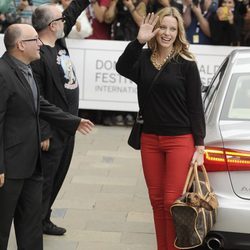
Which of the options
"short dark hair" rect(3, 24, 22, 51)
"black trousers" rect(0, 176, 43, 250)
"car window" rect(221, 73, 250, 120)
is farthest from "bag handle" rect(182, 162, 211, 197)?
"short dark hair" rect(3, 24, 22, 51)

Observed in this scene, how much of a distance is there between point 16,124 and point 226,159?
1440 millimetres

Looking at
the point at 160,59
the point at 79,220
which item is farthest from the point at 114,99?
the point at 160,59

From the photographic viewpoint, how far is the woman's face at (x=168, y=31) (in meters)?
4.92

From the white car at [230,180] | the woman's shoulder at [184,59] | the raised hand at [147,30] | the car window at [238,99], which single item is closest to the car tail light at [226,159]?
the white car at [230,180]

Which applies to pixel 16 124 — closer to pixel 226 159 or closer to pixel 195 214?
pixel 195 214

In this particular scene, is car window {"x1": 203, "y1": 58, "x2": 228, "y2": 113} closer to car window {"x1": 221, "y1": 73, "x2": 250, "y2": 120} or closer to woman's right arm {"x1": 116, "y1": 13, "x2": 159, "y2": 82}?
car window {"x1": 221, "y1": 73, "x2": 250, "y2": 120}

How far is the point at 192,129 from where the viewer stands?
4895 millimetres

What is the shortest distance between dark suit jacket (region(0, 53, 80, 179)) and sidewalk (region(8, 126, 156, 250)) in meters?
1.38

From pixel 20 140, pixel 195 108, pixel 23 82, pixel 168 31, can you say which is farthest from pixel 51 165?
pixel 168 31

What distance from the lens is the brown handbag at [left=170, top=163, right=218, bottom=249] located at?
4.63m

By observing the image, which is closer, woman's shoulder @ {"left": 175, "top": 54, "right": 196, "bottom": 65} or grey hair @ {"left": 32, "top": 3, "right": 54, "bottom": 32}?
woman's shoulder @ {"left": 175, "top": 54, "right": 196, "bottom": 65}

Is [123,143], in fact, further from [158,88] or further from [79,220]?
[158,88]

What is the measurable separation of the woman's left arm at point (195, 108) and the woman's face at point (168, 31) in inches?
8.6

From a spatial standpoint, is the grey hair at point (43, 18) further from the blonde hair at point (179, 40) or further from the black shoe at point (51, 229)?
the black shoe at point (51, 229)
